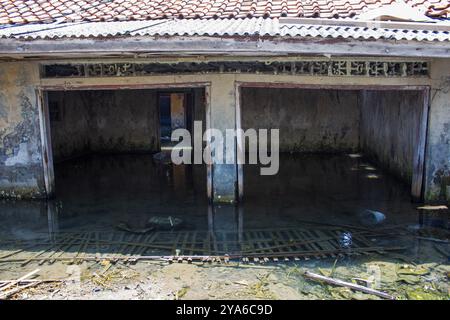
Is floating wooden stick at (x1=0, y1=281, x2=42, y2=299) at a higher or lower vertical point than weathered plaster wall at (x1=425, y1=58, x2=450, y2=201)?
lower

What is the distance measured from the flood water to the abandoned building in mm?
99

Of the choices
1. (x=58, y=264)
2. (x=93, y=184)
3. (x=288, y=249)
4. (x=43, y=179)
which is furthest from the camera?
(x=93, y=184)

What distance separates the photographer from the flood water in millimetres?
6160

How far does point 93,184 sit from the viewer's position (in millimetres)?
9633

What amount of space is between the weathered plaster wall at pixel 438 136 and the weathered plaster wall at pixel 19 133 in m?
7.26

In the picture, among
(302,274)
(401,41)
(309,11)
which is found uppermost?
(309,11)

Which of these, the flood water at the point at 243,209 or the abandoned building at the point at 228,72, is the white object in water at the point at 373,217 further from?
the abandoned building at the point at 228,72

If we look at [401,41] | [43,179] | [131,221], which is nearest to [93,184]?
[43,179]

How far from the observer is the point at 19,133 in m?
7.88

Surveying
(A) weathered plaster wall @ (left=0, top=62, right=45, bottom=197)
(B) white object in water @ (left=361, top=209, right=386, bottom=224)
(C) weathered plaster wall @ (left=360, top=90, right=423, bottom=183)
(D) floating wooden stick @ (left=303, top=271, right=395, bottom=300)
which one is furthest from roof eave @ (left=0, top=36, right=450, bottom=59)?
(D) floating wooden stick @ (left=303, top=271, right=395, bottom=300)

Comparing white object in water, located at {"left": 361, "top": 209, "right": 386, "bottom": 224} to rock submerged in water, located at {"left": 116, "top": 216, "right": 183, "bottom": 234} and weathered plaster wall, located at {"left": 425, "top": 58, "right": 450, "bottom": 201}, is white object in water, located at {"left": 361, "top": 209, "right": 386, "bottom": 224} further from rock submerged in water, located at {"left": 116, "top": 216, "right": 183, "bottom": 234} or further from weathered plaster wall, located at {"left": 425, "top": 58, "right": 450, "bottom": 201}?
rock submerged in water, located at {"left": 116, "top": 216, "right": 183, "bottom": 234}

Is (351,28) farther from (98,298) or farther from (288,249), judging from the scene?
(98,298)

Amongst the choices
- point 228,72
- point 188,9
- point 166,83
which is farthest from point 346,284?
point 188,9

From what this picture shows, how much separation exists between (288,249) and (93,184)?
5.78 meters
